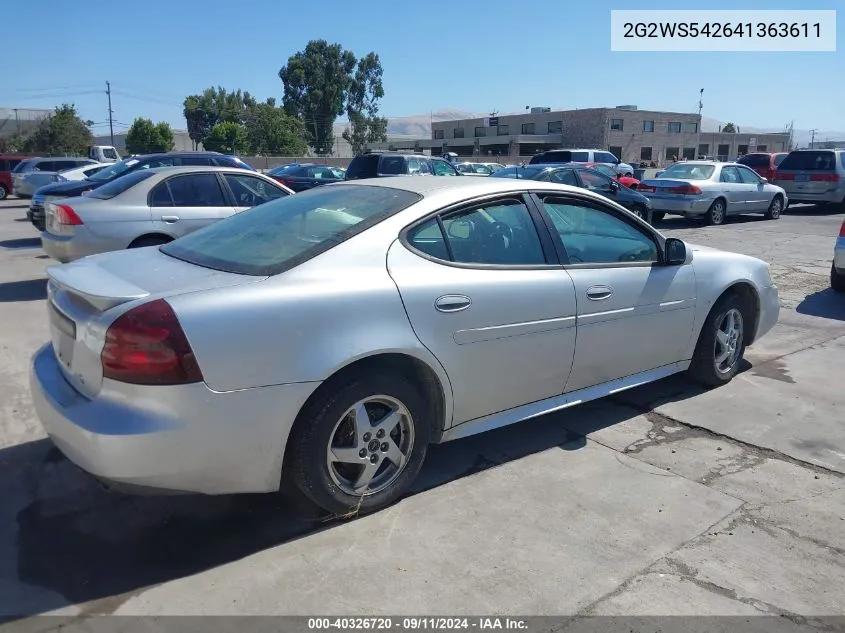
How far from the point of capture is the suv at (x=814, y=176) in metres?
19.2

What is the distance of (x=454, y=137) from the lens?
292 ft

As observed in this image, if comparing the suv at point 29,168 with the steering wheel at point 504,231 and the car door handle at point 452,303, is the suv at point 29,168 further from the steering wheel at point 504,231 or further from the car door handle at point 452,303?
the car door handle at point 452,303

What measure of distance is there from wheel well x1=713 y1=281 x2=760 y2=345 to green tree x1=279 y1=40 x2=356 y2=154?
Answer: 75.0 metres

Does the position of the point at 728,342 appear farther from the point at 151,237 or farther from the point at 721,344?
the point at 151,237

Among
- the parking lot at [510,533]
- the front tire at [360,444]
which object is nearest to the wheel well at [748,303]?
the parking lot at [510,533]

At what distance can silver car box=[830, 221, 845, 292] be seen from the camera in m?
8.53

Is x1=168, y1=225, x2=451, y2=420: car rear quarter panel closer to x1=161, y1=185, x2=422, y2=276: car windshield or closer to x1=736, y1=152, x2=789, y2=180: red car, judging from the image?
x1=161, y1=185, x2=422, y2=276: car windshield

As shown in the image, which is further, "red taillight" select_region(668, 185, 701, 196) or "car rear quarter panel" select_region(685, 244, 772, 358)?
"red taillight" select_region(668, 185, 701, 196)

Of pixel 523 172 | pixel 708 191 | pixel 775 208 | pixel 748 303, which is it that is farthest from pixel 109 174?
pixel 775 208

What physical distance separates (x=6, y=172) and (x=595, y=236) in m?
26.3

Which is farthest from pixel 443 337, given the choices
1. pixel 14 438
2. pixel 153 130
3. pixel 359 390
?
pixel 153 130

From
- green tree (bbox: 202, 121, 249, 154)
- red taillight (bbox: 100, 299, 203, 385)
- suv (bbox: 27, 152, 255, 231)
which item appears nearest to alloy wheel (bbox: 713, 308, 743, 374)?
red taillight (bbox: 100, 299, 203, 385)

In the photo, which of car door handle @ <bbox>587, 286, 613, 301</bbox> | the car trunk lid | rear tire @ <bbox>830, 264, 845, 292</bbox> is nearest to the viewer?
the car trunk lid

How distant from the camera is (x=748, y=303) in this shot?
5387 mm
